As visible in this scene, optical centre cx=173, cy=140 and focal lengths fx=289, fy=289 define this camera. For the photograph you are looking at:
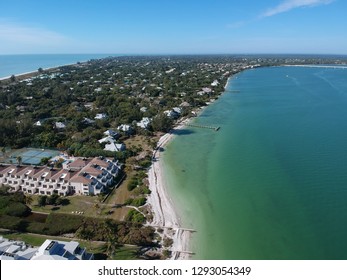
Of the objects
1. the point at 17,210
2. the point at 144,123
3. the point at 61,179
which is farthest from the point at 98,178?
the point at 144,123

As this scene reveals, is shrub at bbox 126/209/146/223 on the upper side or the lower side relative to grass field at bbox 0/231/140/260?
upper

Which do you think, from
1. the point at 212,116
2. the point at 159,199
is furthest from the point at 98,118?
the point at 159,199

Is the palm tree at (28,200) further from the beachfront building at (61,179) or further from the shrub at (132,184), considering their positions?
the shrub at (132,184)

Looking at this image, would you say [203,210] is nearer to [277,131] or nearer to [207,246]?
[207,246]

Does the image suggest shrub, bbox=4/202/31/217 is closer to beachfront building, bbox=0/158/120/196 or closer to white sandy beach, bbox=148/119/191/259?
beachfront building, bbox=0/158/120/196

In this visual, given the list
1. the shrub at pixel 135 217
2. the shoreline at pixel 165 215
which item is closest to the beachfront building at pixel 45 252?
the shrub at pixel 135 217

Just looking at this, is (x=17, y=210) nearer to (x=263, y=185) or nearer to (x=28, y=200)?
(x=28, y=200)

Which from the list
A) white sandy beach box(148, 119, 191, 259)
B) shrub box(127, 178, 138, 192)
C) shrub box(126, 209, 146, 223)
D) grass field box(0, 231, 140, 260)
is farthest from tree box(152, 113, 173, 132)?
grass field box(0, 231, 140, 260)
